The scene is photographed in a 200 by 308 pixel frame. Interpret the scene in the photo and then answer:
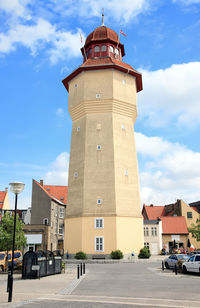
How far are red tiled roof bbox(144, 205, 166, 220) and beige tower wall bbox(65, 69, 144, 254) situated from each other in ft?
106

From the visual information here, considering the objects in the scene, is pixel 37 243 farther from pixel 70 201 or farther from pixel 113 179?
pixel 113 179

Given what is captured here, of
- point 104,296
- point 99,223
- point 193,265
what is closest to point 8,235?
point 99,223

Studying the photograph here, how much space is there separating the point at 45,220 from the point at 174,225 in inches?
995

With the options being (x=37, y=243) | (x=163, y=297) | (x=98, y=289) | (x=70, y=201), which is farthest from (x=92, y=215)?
(x=163, y=297)

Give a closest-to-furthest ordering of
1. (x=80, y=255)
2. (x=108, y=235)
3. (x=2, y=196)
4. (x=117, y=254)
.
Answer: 1. (x=117, y=254)
2. (x=80, y=255)
3. (x=108, y=235)
4. (x=2, y=196)

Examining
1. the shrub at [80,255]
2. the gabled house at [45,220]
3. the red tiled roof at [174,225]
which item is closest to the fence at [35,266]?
the shrub at [80,255]

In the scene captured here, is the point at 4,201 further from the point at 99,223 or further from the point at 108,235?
the point at 108,235

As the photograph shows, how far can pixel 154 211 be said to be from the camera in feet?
238

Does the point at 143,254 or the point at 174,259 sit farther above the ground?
the point at 174,259

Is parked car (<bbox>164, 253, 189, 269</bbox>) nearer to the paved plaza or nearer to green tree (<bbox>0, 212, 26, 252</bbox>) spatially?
the paved plaza

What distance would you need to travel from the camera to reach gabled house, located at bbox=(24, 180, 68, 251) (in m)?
50.4

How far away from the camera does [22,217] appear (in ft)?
203

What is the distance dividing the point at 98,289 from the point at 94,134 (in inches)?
1097

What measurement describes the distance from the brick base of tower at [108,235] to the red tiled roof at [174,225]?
77.3 feet
